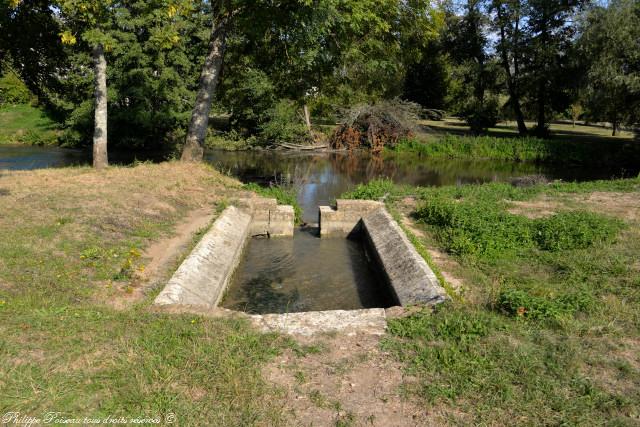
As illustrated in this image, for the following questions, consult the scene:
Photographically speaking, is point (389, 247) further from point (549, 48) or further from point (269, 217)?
point (549, 48)

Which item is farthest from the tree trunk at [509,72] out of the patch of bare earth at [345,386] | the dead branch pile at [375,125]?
the patch of bare earth at [345,386]

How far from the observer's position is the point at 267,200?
12.7 metres

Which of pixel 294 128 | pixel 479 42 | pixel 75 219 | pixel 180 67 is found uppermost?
pixel 479 42

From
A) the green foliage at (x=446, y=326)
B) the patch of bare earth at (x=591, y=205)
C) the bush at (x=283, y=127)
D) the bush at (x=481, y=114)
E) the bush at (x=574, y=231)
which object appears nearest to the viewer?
the green foliage at (x=446, y=326)

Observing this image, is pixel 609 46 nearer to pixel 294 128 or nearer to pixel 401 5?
pixel 401 5

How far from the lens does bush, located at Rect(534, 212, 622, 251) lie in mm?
8922

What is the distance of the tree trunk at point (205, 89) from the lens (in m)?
16.0

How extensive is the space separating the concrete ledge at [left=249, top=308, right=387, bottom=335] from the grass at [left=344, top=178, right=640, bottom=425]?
284mm

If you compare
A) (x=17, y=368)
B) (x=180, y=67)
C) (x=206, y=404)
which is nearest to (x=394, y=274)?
(x=206, y=404)

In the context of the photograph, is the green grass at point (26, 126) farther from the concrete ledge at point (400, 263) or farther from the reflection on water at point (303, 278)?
the concrete ledge at point (400, 263)

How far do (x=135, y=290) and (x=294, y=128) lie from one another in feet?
82.2

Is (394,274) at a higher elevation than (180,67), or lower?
lower

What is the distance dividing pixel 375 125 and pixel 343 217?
18520mm

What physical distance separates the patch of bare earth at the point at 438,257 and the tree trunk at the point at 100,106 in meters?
9.20
